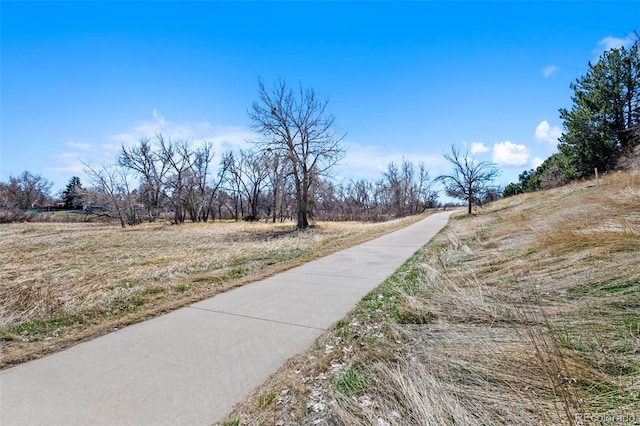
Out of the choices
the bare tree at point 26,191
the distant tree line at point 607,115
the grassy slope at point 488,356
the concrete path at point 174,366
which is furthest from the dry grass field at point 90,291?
the bare tree at point 26,191

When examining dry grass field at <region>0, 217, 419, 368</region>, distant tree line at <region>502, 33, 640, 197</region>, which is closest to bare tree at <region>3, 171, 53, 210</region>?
dry grass field at <region>0, 217, 419, 368</region>

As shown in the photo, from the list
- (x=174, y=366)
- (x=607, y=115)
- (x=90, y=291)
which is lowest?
(x=174, y=366)

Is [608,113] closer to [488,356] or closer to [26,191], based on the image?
[488,356]

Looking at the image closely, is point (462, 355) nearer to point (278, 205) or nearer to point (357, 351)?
point (357, 351)

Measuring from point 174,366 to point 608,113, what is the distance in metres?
35.7

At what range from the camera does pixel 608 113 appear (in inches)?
969

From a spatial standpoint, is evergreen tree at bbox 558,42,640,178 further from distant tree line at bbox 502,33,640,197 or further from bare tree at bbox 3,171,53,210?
bare tree at bbox 3,171,53,210

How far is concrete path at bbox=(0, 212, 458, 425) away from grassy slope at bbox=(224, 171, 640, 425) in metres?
0.30

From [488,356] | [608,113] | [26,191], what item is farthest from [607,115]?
[26,191]

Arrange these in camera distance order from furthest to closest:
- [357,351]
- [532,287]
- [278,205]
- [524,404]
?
[278,205] < [532,287] < [357,351] < [524,404]

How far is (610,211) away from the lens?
6.52 meters

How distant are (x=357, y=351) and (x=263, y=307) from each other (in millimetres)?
1902

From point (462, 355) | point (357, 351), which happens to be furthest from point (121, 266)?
point (462, 355)

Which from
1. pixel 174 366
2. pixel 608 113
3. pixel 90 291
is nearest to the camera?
pixel 174 366
